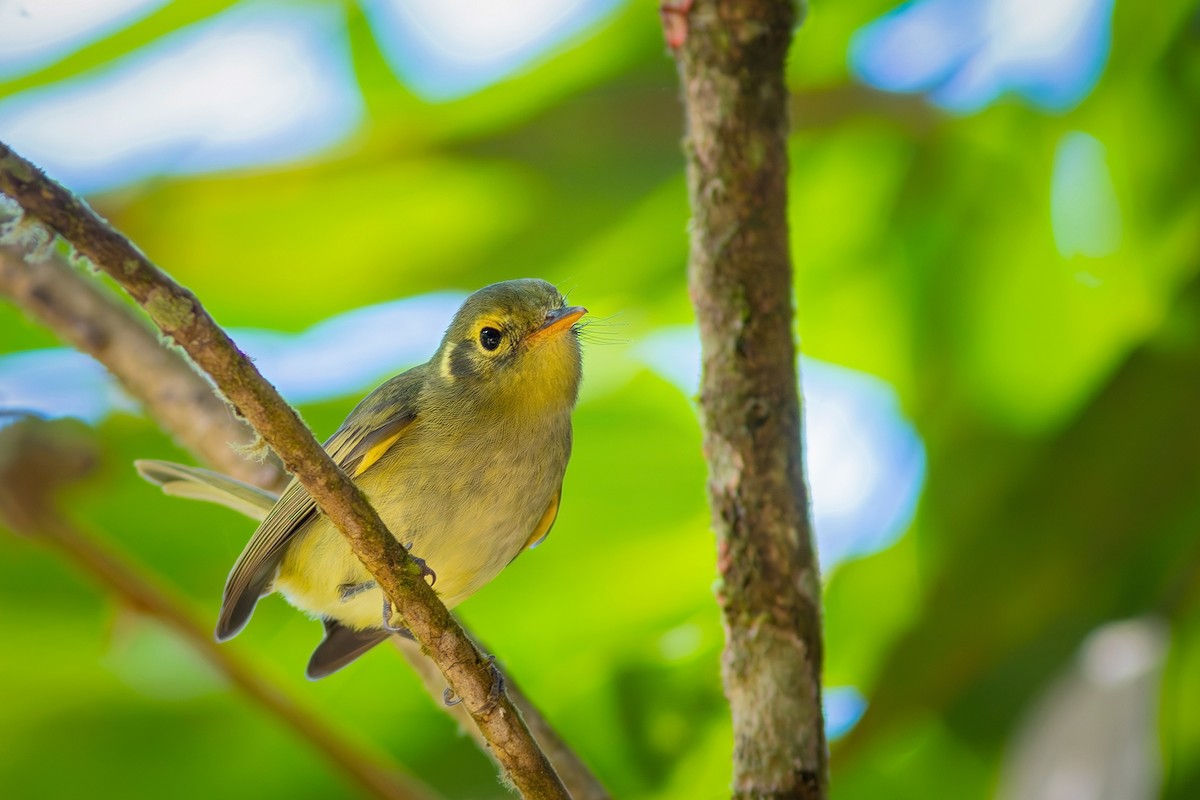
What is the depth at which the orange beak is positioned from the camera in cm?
310

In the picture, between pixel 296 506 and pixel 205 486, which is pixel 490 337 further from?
pixel 205 486

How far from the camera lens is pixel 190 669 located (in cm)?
417

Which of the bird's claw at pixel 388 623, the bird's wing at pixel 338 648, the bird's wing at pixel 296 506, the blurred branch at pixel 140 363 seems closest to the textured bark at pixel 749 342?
the bird's claw at pixel 388 623

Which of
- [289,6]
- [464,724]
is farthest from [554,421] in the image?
[289,6]

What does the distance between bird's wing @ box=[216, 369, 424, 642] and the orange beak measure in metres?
0.41

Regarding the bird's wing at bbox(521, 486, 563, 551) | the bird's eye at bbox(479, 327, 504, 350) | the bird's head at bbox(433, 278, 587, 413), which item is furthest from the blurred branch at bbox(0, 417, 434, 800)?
the bird's eye at bbox(479, 327, 504, 350)

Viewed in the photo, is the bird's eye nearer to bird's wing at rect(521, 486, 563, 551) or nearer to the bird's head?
the bird's head

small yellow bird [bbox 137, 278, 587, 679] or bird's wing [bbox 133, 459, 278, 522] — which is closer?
small yellow bird [bbox 137, 278, 587, 679]

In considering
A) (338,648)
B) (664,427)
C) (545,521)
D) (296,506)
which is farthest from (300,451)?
(664,427)

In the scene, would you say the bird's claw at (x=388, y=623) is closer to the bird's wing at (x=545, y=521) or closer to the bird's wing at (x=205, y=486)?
the bird's wing at (x=545, y=521)

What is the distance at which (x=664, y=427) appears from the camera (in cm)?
419

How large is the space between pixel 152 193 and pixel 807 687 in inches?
114

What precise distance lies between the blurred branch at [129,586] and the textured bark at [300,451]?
131 cm

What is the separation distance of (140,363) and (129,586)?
66 cm
